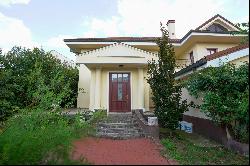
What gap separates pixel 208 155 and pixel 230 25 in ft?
Result: 53.8

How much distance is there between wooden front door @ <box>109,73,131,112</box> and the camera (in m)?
19.0

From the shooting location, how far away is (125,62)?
58.0 feet

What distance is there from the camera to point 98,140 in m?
11.3

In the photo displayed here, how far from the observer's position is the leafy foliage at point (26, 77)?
15.2 m

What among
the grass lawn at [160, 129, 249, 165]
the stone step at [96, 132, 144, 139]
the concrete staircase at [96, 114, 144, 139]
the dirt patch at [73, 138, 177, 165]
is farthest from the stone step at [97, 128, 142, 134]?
the grass lawn at [160, 129, 249, 165]

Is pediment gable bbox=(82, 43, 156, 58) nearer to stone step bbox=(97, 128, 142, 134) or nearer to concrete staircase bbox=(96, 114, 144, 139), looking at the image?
concrete staircase bbox=(96, 114, 144, 139)

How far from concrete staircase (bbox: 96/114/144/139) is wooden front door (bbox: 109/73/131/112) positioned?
366 cm

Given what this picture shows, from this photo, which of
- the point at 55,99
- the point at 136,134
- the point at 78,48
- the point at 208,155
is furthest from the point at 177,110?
the point at 78,48

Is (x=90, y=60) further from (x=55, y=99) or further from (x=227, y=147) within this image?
(x=227, y=147)

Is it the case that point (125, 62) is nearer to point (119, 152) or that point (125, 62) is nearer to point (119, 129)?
point (119, 129)

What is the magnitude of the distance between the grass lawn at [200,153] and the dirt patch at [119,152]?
478 millimetres

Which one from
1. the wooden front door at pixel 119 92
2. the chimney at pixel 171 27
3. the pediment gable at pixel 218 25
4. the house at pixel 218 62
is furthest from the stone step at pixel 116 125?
the chimney at pixel 171 27

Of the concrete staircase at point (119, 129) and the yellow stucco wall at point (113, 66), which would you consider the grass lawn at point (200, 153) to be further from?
the yellow stucco wall at point (113, 66)

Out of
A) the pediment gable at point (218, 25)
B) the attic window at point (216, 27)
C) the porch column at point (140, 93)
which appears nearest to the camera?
the porch column at point (140, 93)
